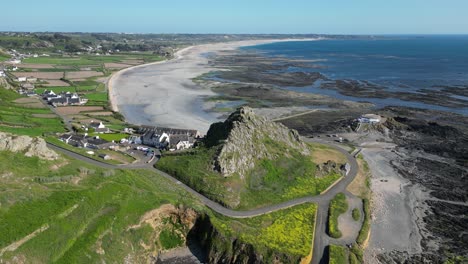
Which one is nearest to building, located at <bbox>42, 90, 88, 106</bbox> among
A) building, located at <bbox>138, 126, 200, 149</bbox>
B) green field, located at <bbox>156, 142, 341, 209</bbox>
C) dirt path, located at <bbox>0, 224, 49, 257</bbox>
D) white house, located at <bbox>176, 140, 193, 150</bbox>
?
building, located at <bbox>138, 126, 200, 149</bbox>

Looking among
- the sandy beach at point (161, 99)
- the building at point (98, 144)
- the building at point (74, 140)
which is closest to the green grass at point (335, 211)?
the building at point (98, 144)

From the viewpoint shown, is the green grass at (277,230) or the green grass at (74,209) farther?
the green grass at (277,230)

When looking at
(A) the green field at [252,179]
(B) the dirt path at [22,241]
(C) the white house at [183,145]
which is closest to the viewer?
(B) the dirt path at [22,241]

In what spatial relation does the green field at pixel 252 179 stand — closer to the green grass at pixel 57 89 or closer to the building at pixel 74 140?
the building at pixel 74 140

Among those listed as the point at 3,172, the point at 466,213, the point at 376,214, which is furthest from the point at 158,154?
the point at 466,213

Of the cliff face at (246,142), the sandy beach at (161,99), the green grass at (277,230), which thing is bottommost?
the sandy beach at (161,99)

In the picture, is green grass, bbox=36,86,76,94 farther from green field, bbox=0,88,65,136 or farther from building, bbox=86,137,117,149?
building, bbox=86,137,117,149

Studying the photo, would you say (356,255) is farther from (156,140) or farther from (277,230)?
(156,140)
